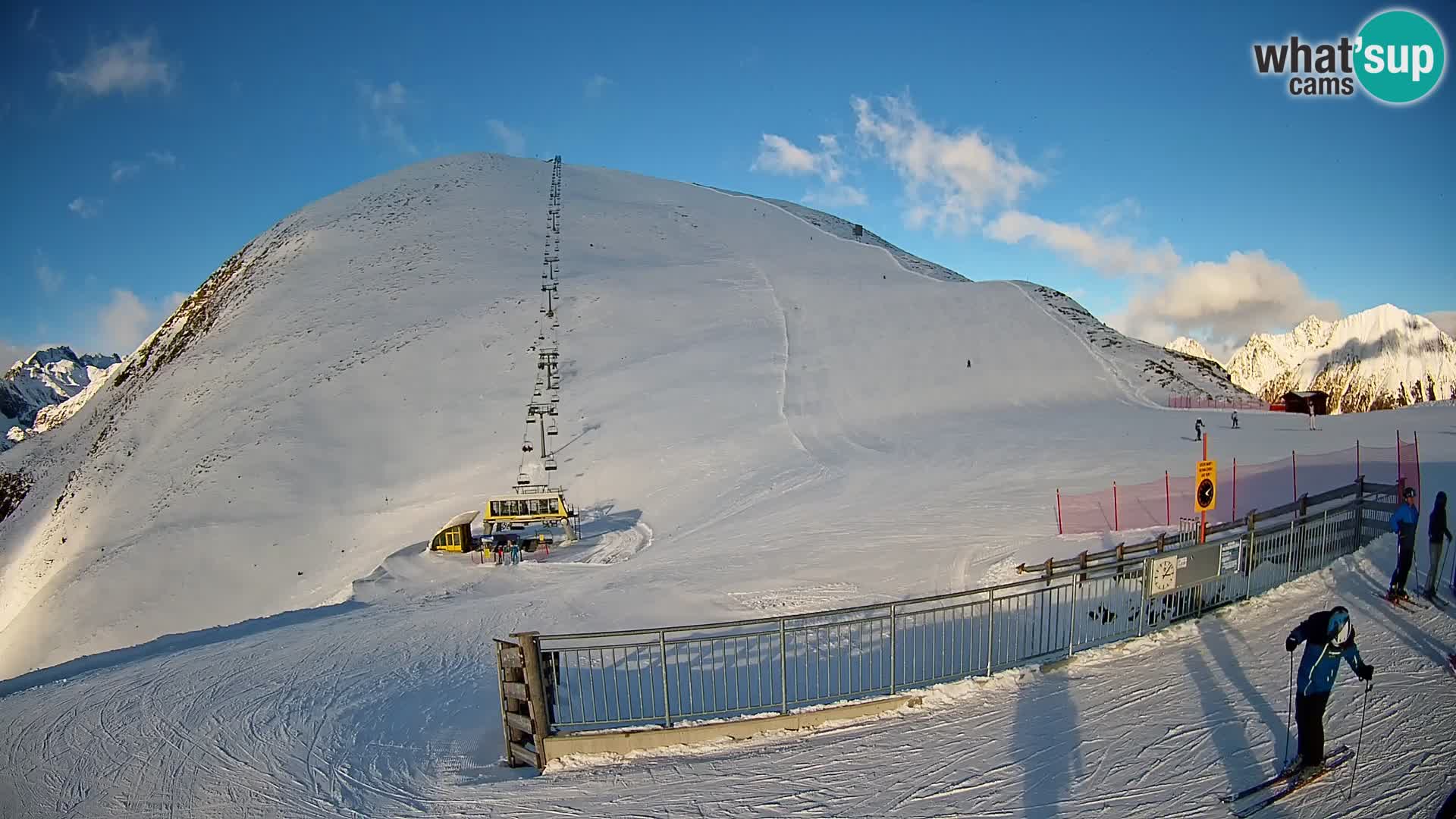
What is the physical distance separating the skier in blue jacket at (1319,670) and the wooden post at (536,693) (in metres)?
7.24

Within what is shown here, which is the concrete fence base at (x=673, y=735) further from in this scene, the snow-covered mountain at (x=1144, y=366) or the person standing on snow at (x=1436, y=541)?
the snow-covered mountain at (x=1144, y=366)

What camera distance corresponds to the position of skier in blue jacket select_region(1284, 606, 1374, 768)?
6.04 meters

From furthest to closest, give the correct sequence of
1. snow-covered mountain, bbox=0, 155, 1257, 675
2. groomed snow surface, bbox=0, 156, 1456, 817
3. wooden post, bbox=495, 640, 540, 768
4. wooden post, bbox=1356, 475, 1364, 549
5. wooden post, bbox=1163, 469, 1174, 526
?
1. snow-covered mountain, bbox=0, 155, 1257, 675
2. wooden post, bbox=1163, 469, 1174, 526
3. wooden post, bbox=1356, 475, 1364, 549
4. wooden post, bbox=495, 640, 540, 768
5. groomed snow surface, bbox=0, 156, 1456, 817

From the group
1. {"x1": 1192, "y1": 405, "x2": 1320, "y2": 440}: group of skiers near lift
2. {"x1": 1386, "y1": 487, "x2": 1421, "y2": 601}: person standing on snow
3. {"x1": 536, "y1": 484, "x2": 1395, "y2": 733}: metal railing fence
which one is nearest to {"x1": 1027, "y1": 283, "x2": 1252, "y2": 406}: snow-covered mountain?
{"x1": 1192, "y1": 405, "x2": 1320, "y2": 440}: group of skiers near lift

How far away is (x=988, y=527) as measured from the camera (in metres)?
19.4

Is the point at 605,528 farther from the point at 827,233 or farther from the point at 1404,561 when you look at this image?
the point at 827,233

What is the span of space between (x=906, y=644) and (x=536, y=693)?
6.75 meters

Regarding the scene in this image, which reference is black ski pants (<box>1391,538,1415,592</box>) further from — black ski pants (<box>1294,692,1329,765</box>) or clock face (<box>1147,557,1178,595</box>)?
black ski pants (<box>1294,692,1329,765</box>)

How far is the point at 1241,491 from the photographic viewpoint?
60.6 feet

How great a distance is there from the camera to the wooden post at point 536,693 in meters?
8.64

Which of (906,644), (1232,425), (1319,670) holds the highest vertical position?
(1232,425)

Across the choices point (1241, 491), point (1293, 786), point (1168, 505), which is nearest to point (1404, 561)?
point (1293, 786)

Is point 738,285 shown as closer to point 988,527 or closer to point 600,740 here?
point 988,527

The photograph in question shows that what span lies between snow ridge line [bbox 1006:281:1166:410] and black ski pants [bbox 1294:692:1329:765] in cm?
3235
